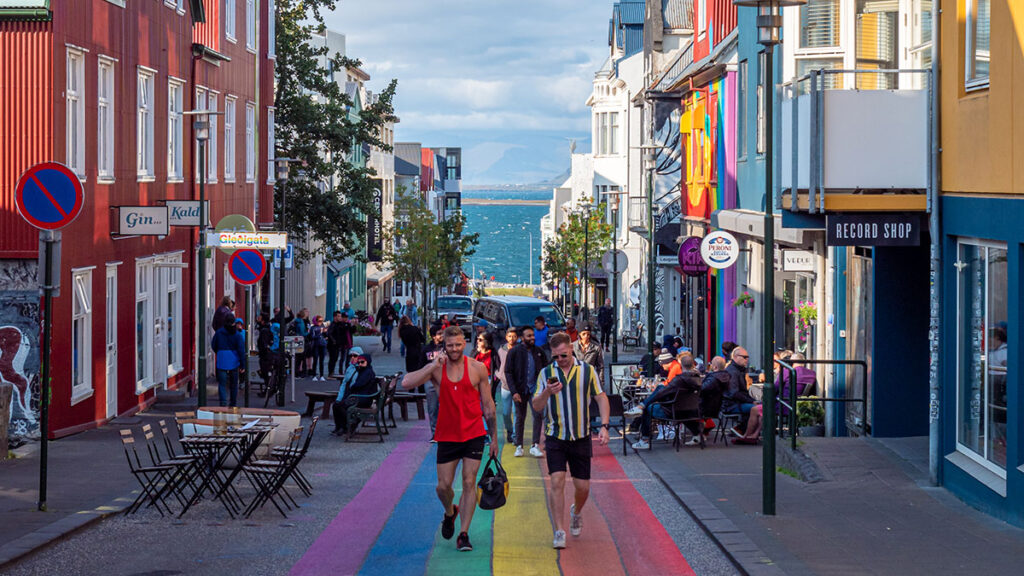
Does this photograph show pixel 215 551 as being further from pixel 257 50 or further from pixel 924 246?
pixel 257 50

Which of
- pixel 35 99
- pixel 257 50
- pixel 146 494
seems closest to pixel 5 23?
pixel 35 99

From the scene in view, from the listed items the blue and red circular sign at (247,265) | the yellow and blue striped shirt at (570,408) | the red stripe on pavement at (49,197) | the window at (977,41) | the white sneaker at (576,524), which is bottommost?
the white sneaker at (576,524)

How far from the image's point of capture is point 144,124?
80.4ft

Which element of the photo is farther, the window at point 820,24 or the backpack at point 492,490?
the window at point 820,24

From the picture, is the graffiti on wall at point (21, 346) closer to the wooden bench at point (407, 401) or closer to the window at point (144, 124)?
the window at point (144, 124)

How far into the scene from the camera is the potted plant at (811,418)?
1906 cm

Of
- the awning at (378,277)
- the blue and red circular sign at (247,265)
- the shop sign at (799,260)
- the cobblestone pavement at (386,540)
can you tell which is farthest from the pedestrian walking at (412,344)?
the awning at (378,277)

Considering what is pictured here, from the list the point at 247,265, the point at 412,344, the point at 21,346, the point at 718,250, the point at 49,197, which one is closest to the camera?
the point at 49,197

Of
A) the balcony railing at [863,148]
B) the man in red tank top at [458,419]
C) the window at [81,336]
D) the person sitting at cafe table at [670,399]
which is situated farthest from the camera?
the window at [81,336]

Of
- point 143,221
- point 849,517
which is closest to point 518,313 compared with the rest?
point 143,221

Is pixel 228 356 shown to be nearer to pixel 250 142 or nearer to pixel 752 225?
pixel 752 225

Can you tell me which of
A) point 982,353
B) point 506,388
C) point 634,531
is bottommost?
point 634,531

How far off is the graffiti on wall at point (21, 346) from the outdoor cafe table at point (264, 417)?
158 inches

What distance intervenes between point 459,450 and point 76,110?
11.6 metres
